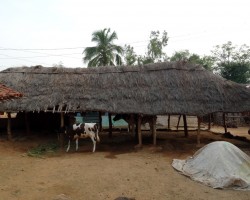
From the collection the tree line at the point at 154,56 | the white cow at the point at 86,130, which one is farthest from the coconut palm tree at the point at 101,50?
the white cow at the point at 86,130

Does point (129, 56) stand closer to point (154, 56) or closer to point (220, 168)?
point (154, 56)

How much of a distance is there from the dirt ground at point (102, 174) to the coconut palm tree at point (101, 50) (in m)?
16.3

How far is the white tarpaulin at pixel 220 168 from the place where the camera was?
10109 millimetres

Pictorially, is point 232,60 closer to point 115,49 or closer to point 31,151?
point 115,49

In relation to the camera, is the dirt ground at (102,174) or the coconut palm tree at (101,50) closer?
the dirt ground at (102,174)

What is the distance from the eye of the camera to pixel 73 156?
47.6 ft

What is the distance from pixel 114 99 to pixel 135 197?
25.6ft

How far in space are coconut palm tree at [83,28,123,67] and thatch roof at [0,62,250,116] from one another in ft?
44.9

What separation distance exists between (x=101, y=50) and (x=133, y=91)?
1644 centimetres

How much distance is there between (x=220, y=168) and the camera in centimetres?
1073

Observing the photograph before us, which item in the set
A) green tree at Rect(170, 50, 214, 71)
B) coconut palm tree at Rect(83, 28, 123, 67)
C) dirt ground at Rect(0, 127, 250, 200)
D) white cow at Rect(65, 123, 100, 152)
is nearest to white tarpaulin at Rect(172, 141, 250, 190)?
dirt ground at Rect(0, 127, 250, 200)

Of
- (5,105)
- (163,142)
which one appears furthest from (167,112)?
(5,105)

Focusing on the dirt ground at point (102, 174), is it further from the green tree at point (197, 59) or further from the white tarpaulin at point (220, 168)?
the green tree at point (197, 59)

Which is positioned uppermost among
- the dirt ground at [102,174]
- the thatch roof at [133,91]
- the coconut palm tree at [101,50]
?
the coconut palm tree at [101,50]
